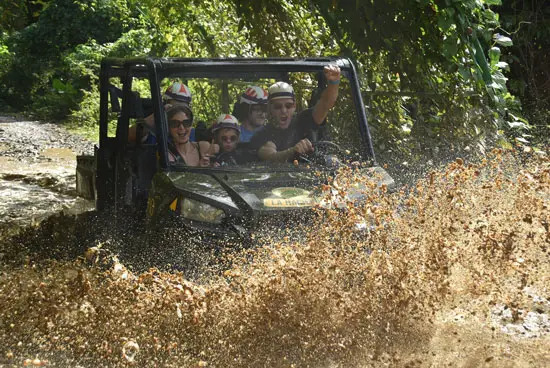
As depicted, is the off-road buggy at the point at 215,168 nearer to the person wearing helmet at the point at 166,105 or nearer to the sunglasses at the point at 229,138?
the person wearing helmet at the point at 166,105

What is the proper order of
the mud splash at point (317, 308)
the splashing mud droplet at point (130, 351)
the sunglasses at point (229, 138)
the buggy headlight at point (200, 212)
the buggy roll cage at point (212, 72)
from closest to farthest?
the splashing mud droplet at point (130, 351)
the mud splash at point (317, 308)
the buggy headlight at point (200, 212)
the buggy roll cage at point (212, 72)
the sunglasses at point (229, 138)

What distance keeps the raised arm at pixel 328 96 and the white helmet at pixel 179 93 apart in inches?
37.3

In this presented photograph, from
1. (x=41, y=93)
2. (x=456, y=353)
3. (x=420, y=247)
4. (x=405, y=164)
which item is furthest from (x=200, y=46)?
(x=41, y=93)

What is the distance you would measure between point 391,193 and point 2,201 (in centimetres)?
563

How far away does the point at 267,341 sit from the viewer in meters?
4.75

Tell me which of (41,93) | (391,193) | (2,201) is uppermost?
(391,193)

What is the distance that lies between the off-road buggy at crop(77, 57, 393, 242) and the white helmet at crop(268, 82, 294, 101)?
0.29ft

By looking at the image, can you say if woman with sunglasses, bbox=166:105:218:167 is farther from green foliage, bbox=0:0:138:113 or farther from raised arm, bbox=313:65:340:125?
green foliage, bbox=0:0:138:113

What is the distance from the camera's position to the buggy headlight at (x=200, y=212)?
529cm

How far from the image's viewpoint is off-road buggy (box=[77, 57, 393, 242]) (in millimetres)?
5324

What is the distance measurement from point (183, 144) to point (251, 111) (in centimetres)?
66

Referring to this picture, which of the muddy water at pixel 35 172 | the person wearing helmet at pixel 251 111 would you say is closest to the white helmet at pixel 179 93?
the person wearing helmet at pixel 251 111

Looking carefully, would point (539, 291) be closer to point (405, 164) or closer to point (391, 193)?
point (391, 193)

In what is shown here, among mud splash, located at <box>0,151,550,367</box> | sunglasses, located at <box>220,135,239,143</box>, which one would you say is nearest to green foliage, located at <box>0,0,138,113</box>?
sunglasses, located at <box>220,135,239,143</box>
